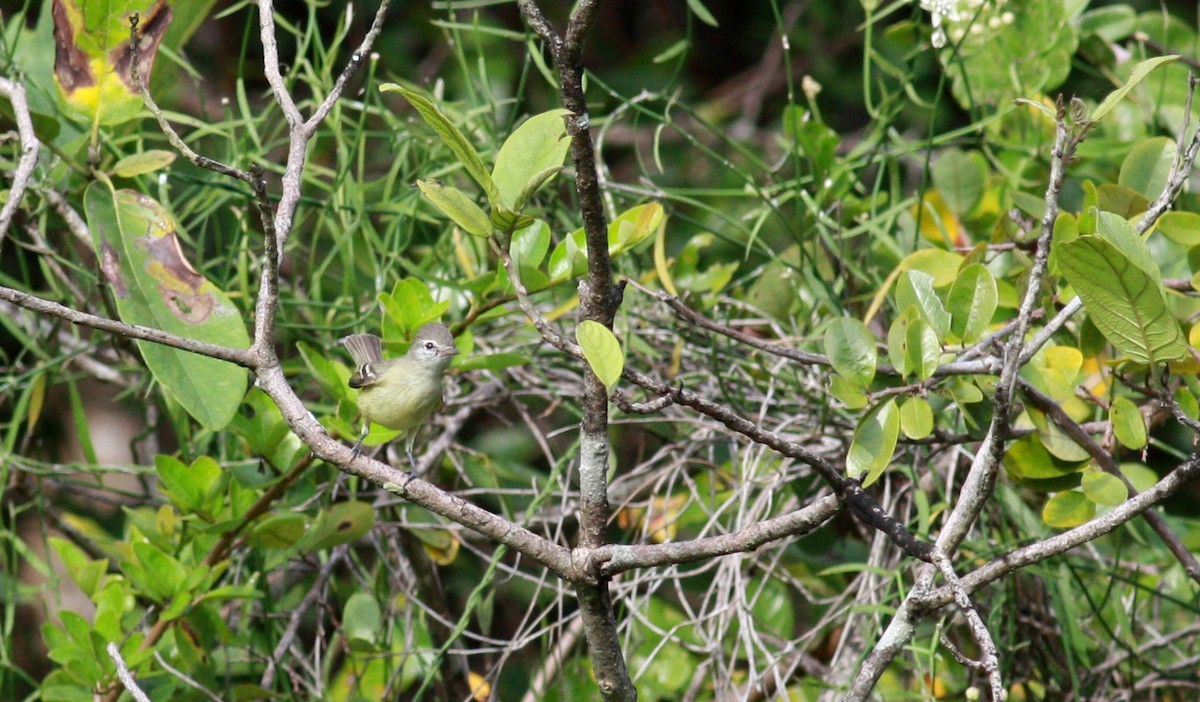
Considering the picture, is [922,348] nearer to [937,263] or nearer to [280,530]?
[937,263]

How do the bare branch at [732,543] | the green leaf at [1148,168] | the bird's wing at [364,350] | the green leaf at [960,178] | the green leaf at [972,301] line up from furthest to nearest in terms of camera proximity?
1. the green leaf at [960,178]
2. the bird's wing at [364,350]
3. the green leaf at [1148,168]
4. the green leaf at [972,301]
5. the bare branch at [732,543]

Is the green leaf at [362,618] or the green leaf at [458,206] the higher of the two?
the green leaf at [458,206]

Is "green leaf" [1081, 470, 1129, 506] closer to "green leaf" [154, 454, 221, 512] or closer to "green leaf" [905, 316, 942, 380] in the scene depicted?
"green leaf" [905, 316, 942, 380]

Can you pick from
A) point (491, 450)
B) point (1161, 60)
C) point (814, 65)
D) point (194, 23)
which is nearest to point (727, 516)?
point (1161, 60)

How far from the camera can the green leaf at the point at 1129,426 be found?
1.26m

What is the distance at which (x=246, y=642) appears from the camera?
5.87 feet

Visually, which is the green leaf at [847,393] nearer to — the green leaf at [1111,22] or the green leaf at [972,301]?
the green leaf at [972,301]

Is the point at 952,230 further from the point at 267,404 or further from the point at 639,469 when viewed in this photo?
the point at 267,404

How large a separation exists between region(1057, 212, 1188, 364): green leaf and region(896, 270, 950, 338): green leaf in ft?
0.73

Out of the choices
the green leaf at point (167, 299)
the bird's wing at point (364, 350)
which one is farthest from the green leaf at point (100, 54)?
the bird's wing at point (364, 350)

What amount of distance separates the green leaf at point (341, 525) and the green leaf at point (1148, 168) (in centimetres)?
108

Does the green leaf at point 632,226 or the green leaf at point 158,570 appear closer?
the green leaf at point 632,226

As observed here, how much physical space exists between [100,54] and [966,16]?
1.21 m

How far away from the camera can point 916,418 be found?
1.23 metres
